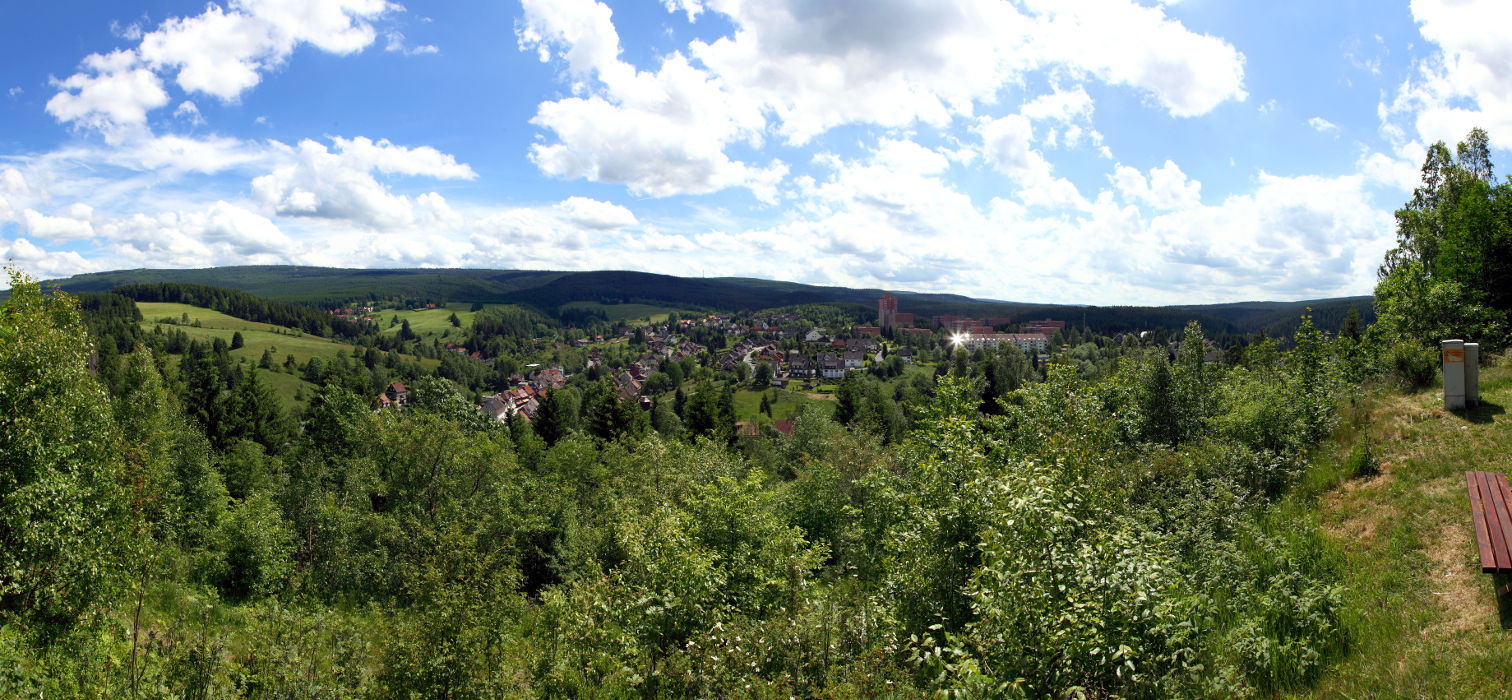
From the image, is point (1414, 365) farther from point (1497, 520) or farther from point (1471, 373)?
point (1497, 520)

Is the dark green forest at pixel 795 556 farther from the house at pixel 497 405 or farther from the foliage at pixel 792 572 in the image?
the house at pixel 497 405

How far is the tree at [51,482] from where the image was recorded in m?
13.6

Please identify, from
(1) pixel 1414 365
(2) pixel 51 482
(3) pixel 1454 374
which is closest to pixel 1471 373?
(3) pixel 1454 374

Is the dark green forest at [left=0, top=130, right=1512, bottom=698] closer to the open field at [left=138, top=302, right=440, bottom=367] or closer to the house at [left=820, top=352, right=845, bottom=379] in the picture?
the open field at [left=138, top=302, right=440, bottom=367]

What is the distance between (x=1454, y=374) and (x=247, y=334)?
191m

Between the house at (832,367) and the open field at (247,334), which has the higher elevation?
the open field at (247,334)

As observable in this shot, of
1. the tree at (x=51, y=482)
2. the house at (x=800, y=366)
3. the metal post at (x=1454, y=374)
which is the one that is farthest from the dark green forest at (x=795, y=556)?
the house at (x=800, y=366)

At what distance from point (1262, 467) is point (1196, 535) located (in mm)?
4387

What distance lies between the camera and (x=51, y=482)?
46.7 ft

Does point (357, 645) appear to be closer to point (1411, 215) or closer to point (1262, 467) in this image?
point (1262, 467)

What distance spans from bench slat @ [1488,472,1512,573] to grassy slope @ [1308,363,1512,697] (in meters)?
0.86

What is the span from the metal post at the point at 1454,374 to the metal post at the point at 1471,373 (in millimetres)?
110

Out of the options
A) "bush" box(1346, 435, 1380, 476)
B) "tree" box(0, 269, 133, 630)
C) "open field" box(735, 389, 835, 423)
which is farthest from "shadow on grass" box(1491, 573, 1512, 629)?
"open field" box(735, 389, 835, 423)

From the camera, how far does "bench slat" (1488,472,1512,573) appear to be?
7.12 meters
